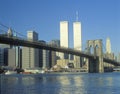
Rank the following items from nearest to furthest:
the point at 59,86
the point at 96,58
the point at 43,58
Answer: the point at 59,86 < the point at 96,58 < the point at 43,58

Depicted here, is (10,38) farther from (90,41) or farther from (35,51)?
(35,51)

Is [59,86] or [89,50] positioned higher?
[89,50]

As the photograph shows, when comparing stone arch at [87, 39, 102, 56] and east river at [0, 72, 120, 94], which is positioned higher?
stone arch at [87, 39, 102, 56]

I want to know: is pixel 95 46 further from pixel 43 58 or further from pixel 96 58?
pixel 43 58

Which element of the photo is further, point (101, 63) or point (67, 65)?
point (67, 65)

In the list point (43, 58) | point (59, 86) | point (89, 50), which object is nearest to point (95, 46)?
point (89, 50)

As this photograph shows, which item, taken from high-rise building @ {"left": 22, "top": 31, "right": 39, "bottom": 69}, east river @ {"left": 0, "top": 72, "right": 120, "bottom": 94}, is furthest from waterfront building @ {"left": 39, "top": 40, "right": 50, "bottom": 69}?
east river @ {"left": 0, "top": 72, "right": 120, "bottom": 94}

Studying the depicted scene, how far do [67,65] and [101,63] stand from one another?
200 ft

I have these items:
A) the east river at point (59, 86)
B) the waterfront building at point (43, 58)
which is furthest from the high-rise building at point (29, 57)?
the east river at point (59, 86)

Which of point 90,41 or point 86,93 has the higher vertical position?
point 90,41

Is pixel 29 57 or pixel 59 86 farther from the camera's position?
pixel 29 57

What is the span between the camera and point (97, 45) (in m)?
128

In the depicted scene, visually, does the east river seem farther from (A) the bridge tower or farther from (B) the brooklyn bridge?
(A) the bridge tower

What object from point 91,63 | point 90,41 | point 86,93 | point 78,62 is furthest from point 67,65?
point 86,93
